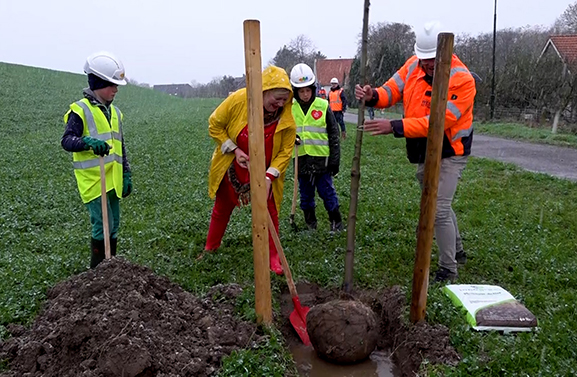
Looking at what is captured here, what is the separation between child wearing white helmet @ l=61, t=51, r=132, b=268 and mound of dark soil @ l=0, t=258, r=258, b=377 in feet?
2.12

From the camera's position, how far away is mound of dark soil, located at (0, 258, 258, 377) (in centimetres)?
322

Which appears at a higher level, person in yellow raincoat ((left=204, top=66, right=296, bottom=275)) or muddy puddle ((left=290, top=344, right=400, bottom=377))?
person in yellow raincoat ((left=204, top=66, right=296, bottom=275))

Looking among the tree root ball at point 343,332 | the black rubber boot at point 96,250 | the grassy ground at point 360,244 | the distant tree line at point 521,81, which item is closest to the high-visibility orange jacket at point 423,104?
the grassy ground at point 360,244

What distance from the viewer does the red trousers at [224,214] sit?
5254 mm

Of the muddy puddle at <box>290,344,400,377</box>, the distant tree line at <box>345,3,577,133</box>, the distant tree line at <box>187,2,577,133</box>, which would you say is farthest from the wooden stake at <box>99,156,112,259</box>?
the distant tree line at <box>345,3,577,133</box>

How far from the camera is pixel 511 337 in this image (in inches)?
149

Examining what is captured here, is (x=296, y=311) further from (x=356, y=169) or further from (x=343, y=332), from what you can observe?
(x=356, y=169)

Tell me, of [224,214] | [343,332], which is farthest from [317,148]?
[343,332]

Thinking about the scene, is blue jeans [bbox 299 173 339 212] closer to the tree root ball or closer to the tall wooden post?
the tree root ball

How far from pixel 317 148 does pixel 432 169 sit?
2.86 metres

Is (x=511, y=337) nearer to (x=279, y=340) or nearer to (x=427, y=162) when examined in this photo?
(x=427, y=162)

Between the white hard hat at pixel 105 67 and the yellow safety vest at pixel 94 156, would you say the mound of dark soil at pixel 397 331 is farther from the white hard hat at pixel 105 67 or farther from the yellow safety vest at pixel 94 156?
the white hard hat at pixel 105 67

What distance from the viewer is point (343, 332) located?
3883 mm

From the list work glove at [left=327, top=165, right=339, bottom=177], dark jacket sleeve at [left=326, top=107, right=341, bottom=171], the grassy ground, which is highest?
dark jacket sleeve at [left=326, top=107, right=341, bottom=171]
